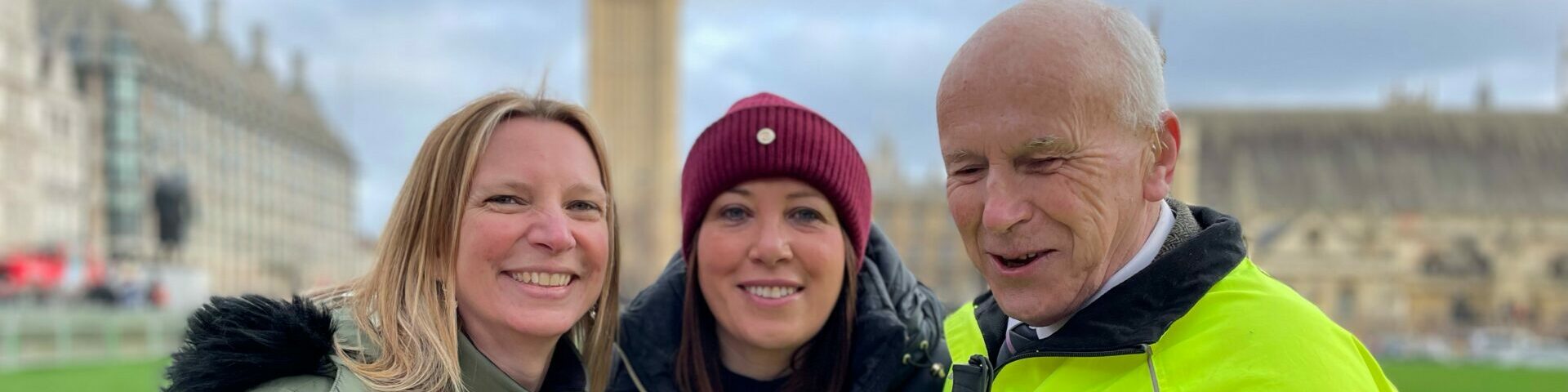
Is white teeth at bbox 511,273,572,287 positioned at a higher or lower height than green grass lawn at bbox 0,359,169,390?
higher

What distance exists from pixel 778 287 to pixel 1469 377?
23.4 metres

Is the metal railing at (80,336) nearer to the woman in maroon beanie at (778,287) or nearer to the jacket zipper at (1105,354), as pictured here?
the woman in maroon beanie at (778,287)

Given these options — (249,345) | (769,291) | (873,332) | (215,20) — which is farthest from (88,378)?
(215,20)

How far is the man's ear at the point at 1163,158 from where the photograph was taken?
1.85 metres

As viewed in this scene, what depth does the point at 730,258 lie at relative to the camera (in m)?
3.01

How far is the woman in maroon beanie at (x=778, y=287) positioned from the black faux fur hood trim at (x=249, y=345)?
3.40 feet

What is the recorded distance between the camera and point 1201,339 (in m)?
1.70

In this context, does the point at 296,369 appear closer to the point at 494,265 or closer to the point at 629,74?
the point at 494,265

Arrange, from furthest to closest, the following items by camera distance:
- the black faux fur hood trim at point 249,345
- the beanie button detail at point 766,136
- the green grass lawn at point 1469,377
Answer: the green grass lawn at point 1469,377 → the beanie button detail at point 766,136 → the black faux fur hood trim at point 249,345

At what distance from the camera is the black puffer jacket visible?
306 centimetres

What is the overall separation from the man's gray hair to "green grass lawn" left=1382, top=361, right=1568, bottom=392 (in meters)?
17.1

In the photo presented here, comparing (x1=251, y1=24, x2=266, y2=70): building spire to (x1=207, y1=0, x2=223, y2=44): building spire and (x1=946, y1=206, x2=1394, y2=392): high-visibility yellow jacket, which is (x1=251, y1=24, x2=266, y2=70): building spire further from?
(x1=946, y1=206, x2=1394, y2=392): high-visibility yellow jacket

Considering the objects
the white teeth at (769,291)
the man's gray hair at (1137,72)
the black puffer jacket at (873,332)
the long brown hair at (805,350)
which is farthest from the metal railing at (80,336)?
the man's gray hair at (1137,72)

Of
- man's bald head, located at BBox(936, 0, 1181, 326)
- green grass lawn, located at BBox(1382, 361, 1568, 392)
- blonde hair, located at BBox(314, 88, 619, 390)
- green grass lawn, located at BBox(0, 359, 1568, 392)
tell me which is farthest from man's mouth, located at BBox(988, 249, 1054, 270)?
green grass lawn, located at BBox(1382, 361, 1568, 392)
